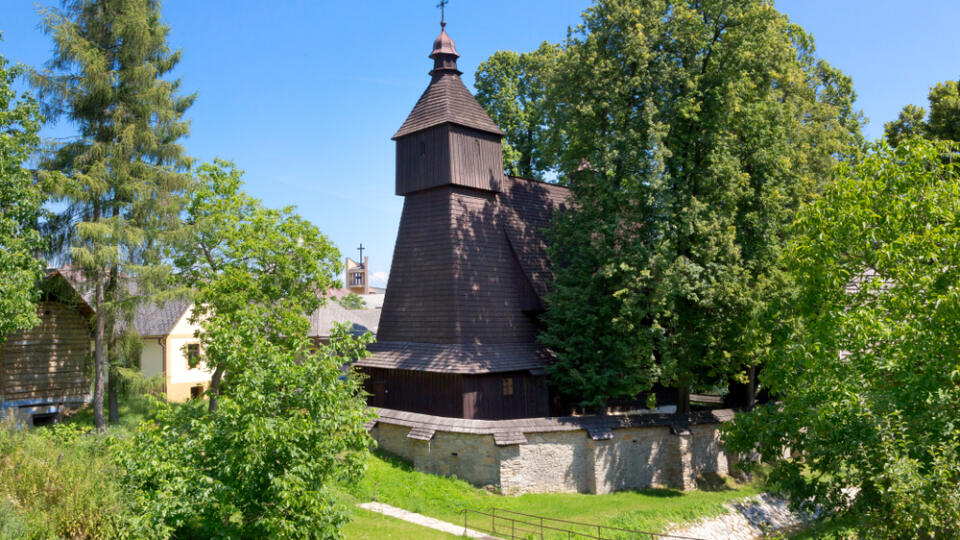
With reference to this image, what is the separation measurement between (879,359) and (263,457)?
11.5m

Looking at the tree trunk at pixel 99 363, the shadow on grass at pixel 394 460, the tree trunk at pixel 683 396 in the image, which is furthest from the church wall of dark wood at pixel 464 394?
the tree trunk at pixel 99 363

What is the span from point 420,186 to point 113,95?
33.2 feet

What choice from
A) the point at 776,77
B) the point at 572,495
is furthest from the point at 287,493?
the point at 776,77

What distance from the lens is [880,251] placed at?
12.3m

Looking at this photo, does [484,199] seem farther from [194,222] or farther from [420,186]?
[194,222]

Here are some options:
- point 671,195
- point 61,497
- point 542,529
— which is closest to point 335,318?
point 671,195

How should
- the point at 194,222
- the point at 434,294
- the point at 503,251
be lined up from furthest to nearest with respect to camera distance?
the point at 503,251
the point at 434,294
the point at 194,222

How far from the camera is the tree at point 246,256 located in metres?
18.9

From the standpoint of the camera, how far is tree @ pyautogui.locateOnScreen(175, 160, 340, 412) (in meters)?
18.9

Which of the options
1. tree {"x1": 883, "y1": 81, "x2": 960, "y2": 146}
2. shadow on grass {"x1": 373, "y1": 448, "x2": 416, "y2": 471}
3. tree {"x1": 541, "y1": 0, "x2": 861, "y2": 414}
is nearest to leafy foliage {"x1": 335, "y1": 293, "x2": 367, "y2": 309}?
shadow on grass {"x1": 373, "y1": 448, "x2": 416, "y2": 471}

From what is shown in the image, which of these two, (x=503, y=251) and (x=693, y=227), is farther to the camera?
(x=503, y=251)

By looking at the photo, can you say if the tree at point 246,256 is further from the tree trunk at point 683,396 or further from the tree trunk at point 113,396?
the tree trunk at point 683,396

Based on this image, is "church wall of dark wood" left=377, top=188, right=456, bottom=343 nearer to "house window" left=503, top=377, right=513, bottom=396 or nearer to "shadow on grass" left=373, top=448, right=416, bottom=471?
"house window" left=503, top=377, right=513, bottom=396

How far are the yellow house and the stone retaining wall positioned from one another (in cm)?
1566
